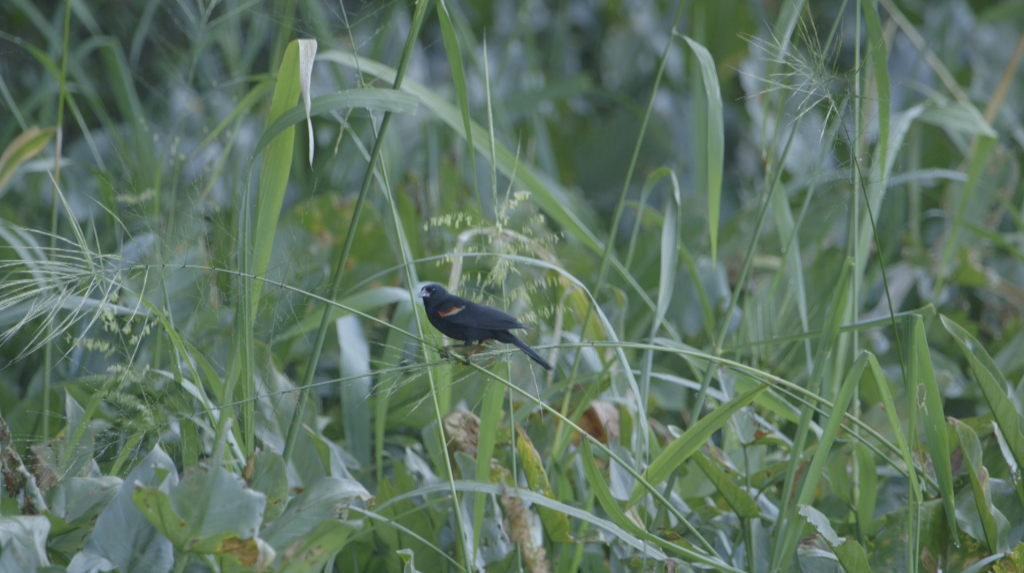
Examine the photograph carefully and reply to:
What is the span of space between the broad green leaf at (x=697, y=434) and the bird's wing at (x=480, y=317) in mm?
333

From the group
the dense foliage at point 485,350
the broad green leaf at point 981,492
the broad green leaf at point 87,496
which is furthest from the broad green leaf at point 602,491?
the broad green leaf at point 87,496

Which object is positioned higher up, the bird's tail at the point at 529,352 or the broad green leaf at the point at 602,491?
the bird's tail at the point at 529,352

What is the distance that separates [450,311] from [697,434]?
41 cm

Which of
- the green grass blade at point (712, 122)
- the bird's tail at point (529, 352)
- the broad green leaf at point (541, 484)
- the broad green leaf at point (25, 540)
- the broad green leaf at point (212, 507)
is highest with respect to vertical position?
the green grass blade at point (712, 122)

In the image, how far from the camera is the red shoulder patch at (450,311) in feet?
3.77

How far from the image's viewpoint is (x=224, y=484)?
1.04 m

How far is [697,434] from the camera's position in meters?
1.24

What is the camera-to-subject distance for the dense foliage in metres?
1.18

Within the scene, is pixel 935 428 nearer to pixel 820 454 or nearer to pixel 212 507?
pixel 820 454

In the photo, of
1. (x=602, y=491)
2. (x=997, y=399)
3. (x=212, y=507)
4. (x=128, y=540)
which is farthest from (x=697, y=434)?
(x=128, y=540)

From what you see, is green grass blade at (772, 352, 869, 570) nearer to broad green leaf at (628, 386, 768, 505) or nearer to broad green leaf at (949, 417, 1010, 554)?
broad green leaf at (628, 386, 768, 505)

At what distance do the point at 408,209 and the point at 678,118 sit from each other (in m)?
1.67

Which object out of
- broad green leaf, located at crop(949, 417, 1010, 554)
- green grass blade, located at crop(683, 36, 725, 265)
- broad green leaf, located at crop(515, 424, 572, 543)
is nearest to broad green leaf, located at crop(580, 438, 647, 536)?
broad green leaf, located at crop(515, 424, 572, 543)

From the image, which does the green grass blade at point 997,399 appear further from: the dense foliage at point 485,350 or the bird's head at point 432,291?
the bird's head at point 432,291
